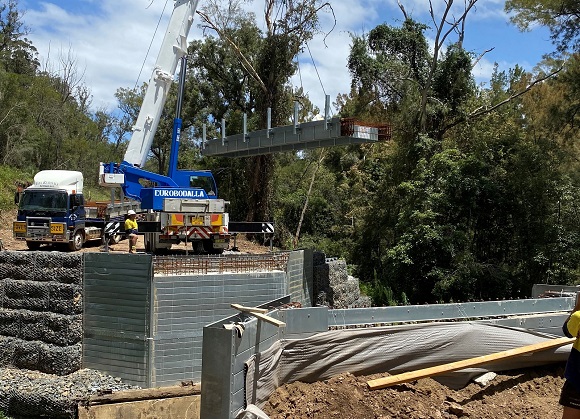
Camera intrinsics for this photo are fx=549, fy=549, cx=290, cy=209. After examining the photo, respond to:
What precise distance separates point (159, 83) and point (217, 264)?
8.82 m

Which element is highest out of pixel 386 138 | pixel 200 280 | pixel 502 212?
pixel 386 138

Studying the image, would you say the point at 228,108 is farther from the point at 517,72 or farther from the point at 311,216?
the point at 517,72

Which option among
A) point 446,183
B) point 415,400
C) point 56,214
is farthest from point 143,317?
point 446,183

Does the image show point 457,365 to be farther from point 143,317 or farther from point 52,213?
point 52,213

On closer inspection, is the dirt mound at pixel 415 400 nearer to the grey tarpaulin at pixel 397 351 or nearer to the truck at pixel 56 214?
the grey tarpaulin at pixel 397 351

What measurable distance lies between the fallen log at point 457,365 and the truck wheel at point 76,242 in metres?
15.2

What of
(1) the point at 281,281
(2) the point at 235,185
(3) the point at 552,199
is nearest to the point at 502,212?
(3) the point at 552,199

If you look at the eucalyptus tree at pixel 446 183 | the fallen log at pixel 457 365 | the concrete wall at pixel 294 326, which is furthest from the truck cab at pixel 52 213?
the fallen log at pixel 457 365

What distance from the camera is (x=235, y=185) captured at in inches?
1517

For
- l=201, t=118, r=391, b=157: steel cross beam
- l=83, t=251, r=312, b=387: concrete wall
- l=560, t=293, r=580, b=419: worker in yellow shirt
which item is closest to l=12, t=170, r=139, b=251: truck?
l=201, t=118, r=391, b=157: steel cross beam

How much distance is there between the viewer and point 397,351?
241 inches

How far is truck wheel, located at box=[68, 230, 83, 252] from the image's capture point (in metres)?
18.6

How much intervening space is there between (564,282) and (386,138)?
1139cm

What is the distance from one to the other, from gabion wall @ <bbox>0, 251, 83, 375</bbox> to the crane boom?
7.08m
